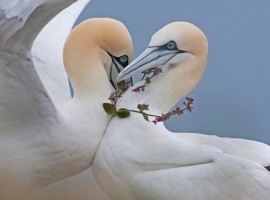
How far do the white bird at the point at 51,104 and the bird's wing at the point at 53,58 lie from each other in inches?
2.2

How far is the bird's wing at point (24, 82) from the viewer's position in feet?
30.6

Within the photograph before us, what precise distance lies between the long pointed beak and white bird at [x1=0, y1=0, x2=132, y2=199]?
23 centimetres

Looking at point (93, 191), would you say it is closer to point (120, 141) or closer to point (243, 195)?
point (120, 141)

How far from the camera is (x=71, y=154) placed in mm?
10227

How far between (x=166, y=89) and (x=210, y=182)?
98cm

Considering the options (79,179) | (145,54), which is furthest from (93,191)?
(145,54)

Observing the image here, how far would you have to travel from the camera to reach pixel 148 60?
10547mm

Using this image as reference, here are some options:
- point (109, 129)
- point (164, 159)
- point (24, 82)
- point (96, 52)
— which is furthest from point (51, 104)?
point (96, 52)

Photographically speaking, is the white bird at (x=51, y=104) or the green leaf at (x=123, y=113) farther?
the green leaf at (x=123, y=113)

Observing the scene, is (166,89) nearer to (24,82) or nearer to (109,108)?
(109,108)

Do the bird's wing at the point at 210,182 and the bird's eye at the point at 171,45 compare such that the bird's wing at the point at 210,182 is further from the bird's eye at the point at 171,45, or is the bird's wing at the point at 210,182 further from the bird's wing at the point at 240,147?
the bird's eye at the point at 171,45

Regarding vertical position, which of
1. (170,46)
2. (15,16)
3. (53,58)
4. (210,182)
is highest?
(15,16)

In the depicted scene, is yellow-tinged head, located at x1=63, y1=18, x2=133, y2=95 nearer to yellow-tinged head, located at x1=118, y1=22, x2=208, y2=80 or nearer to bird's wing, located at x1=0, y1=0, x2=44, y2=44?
yellow-tinged head, located at x1=118, y1=22, x2=208, y2=80

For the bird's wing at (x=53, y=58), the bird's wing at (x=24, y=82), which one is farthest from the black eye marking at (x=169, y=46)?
the bird's wing at (x=24, y=82)
